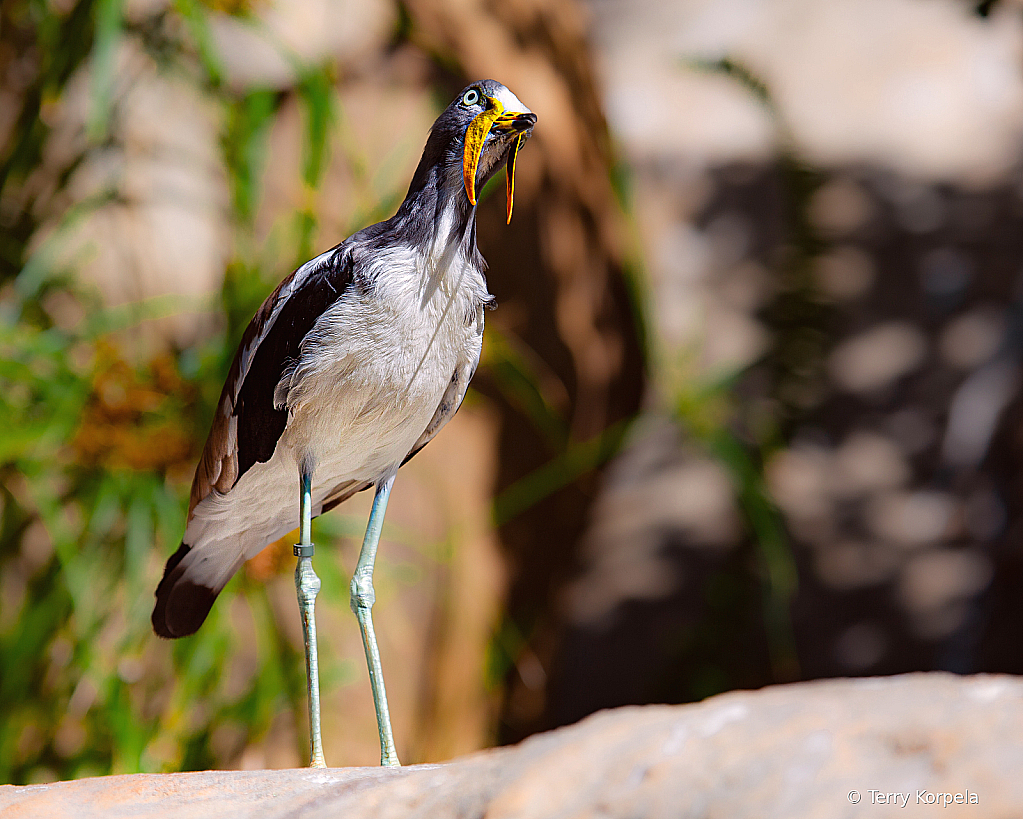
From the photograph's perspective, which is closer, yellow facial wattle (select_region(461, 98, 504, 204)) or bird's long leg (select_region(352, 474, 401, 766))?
yellow facial wattle (select_region(461, 98, 504, 204))

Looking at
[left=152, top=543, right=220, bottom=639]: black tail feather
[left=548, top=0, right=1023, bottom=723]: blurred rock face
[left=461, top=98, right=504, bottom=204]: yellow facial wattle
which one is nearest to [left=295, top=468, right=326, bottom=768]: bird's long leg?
[left=152, top=543, right=220, bottom=639]: black tail feather

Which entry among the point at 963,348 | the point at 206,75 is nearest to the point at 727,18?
the point at 963,348

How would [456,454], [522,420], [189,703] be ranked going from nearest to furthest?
[189,703]
[456,454]
[522,420]

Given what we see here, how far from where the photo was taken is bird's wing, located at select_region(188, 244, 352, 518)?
41.3 inches

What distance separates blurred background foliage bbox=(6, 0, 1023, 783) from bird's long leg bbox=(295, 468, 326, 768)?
0.74m

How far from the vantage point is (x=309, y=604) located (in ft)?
3.61

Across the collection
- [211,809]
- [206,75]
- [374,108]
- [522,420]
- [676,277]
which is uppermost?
[206,75]

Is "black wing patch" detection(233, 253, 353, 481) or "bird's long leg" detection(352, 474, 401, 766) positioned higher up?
"black wing patch" detection(233, 253, 353, 481)

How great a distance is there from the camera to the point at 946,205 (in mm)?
3029

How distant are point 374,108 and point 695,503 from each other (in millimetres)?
1794

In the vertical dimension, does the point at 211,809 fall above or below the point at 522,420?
below

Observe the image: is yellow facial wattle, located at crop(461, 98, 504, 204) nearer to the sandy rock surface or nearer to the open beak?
the open beak

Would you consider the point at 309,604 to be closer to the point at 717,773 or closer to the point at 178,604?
the point at 178,604

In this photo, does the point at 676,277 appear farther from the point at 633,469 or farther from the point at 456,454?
the point at 456,454
